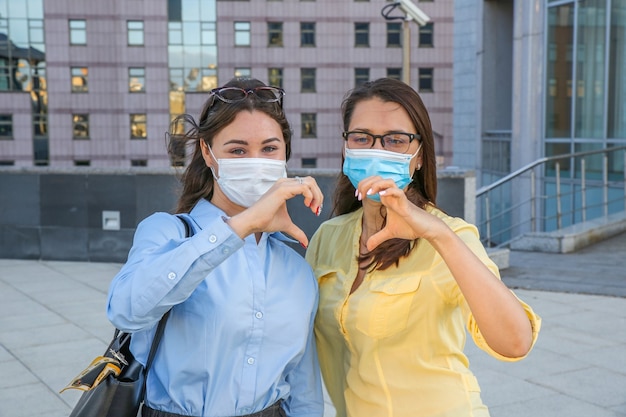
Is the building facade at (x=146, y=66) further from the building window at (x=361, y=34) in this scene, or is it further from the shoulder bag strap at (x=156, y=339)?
the shoulder bag strap at (x=156, y=339)

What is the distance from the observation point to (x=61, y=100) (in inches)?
2185

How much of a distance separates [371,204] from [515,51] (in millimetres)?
18967

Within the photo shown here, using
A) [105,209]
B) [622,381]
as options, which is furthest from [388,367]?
[105,209]

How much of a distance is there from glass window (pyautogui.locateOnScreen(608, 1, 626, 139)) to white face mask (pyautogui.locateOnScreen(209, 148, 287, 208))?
51.1 ft

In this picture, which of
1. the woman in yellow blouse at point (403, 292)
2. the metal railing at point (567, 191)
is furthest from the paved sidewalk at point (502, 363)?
the metal railing at point (567, 191)

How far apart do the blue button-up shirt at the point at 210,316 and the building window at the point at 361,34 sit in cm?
5491

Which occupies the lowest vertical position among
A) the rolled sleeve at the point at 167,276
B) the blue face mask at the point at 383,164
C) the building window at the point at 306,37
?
the rolled sleeve at the point at 167,276

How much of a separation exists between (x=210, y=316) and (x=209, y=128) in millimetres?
633

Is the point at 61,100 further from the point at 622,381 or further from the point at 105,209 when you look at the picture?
the point at 622,381

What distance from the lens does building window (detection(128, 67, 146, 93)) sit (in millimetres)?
55312

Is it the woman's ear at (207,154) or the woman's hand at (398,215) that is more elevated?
the woman's ear at (207,154)

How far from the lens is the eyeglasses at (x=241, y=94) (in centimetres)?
251

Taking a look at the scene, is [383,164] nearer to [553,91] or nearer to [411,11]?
[411,11]

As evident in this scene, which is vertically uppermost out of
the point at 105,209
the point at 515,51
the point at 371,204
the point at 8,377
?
the point at 515,51
